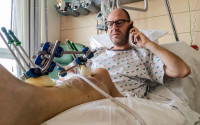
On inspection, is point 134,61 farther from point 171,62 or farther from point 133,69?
point 171,62

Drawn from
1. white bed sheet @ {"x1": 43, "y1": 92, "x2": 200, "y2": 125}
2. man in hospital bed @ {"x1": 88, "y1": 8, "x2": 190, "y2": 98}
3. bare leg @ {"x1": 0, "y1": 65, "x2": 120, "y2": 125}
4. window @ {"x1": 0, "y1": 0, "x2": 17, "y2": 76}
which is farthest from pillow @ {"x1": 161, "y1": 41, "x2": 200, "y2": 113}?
window @ {"x1": 0, "y1": 0, "x2": 17, "y2": 76}

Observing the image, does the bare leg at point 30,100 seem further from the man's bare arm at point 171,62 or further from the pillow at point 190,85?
the pillow at point 190,85

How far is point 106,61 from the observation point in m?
1.22

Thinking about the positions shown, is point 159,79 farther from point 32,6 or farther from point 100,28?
point 32,6

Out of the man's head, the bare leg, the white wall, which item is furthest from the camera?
the white wall

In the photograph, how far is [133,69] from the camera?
112 centimetres

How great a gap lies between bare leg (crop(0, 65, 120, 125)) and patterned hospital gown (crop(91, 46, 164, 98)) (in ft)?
1.73

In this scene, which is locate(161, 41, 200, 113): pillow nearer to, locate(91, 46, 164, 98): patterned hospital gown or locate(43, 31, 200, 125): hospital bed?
locate(43, 31, 200, 125): hospital bed

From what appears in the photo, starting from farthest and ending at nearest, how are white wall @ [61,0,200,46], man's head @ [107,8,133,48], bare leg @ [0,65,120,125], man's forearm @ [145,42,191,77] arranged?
white wall @ [61,0,200,46]
man's head @ [107,8,133,48]
man's forearm @ [145,42,191,77]
bare leg @ [0,65,120,125]

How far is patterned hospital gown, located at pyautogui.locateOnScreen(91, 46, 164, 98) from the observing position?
1.08 metres

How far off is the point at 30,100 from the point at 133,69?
0.80 meters

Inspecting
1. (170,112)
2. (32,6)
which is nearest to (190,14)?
(170,112)

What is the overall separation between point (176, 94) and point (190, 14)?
92 cm

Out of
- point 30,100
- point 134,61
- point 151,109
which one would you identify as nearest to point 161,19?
point 134,61
